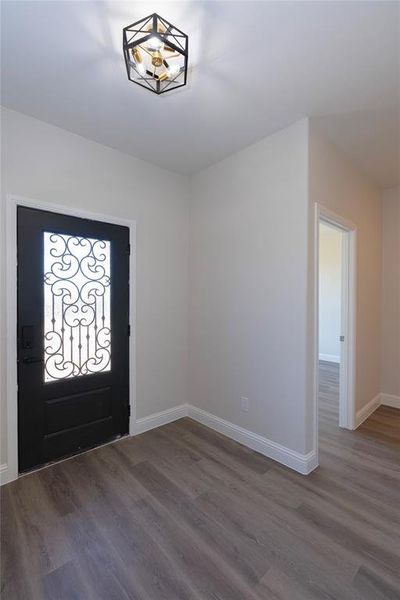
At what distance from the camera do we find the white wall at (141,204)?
218cm

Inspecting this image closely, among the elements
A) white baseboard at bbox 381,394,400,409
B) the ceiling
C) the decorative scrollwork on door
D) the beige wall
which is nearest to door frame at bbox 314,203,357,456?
the beige wall

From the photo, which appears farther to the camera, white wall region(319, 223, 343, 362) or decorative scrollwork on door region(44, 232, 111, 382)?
white wall region(319, 223, 343, 362)

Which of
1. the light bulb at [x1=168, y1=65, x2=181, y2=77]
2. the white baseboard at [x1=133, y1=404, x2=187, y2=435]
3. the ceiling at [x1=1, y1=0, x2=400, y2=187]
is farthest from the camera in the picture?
the white baseboard at [x1=133, y1=404, x2=187, y2=435]

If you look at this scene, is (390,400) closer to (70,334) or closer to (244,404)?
(244,404)

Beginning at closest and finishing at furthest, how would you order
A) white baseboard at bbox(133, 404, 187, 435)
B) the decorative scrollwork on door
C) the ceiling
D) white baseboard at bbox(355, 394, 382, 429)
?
the ceiling < the decorative scrollwork on door < white baseboard at bbox(133, 404, 187, 435) < white baseboard at bbox(355, 394, 382, 429)

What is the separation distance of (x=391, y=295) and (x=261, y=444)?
2644 mm

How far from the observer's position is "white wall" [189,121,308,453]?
2.26m

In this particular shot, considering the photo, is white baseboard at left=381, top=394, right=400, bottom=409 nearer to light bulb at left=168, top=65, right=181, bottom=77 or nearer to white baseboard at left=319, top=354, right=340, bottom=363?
white baseboard at left=319, top=354, right=340, bottom=363

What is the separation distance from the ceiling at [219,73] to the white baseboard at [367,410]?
280 centimetres

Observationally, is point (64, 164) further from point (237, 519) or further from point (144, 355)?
point (237, 519)

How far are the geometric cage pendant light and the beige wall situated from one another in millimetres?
1287

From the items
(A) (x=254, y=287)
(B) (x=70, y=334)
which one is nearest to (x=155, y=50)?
(A) (x=254, y=287)

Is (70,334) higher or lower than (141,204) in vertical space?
lower

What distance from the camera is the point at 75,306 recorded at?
2.43m
